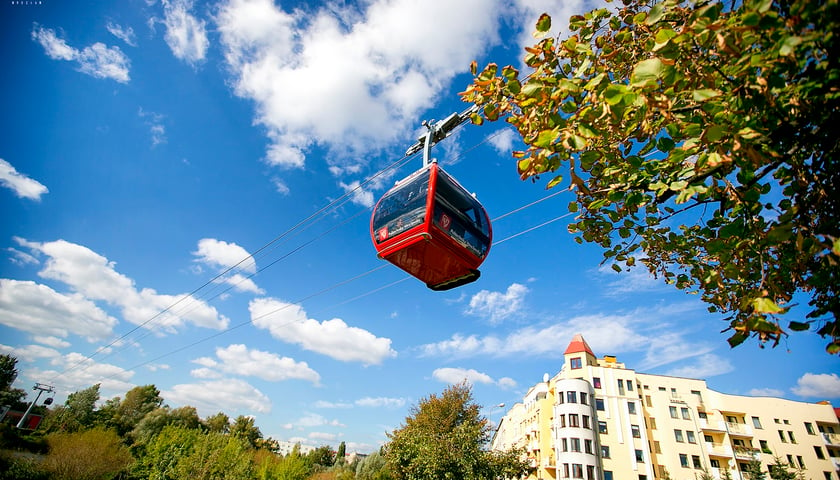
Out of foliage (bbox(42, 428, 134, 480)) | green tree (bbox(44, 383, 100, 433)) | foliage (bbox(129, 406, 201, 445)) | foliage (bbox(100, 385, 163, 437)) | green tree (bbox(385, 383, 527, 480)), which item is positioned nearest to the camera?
green tree (bbox(385, 383, 527, 480))

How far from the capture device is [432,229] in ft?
23.8

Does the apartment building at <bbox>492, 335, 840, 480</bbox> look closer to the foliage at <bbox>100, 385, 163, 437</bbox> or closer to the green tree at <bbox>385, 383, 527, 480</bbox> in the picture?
the green tree at <bbox>385, 383, 527, 480</bbox>

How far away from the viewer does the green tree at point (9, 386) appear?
70.0 metres

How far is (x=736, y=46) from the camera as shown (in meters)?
2.69

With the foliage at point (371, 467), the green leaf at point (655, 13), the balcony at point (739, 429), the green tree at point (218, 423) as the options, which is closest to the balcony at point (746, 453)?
the balcony at point (739, 429)

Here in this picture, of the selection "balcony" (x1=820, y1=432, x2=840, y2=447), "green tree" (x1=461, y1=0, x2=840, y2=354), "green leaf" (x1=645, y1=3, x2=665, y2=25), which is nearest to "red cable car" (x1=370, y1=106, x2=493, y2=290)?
"green tree" (x1=461, y1=0, x2=840, y2=354)

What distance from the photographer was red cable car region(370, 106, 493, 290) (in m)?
7.45

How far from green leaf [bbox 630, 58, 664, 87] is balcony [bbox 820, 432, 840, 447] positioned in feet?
199

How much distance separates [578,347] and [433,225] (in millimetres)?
45965

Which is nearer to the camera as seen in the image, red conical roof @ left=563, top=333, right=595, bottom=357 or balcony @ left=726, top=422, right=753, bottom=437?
balcony @ left=726, top=422, right=753, bottom=437

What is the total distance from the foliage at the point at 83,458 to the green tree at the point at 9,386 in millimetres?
54530

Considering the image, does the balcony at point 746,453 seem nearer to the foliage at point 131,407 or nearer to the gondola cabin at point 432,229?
the gondola cabin at point 432,229

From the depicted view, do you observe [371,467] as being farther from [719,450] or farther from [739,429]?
[739,429]

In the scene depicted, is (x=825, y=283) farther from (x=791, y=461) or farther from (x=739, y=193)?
(x=791, y=461)
